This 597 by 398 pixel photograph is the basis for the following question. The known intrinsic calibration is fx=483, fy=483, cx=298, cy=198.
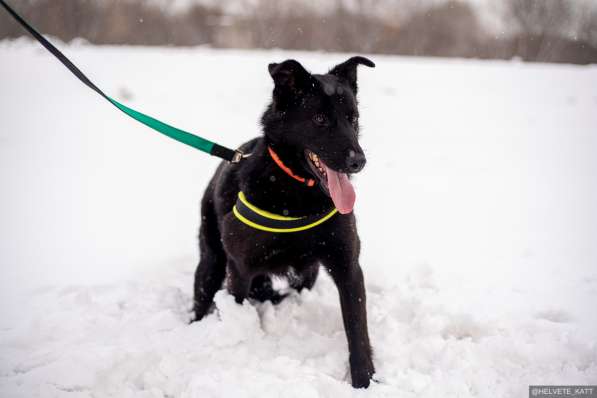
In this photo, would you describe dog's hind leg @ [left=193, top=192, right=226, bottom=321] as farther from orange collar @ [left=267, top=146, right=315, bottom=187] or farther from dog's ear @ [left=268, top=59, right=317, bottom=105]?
dog's ear @ [left=268, top=59, right=317, bottom=105]

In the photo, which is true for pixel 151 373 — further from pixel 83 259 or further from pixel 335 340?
pixel 83 259

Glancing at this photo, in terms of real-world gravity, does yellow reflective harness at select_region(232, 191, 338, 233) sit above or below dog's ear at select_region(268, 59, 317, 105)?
below

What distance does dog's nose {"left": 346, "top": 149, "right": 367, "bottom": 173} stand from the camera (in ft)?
7.95

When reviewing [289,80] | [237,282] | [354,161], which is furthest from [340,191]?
[237,282]

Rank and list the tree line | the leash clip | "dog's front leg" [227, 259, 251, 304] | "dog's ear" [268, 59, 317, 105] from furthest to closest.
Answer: the tree line → "dog's front leg" [227, 259, 251, 304] → the leash clip → "dog's ear" [268, 59, 317, 105]

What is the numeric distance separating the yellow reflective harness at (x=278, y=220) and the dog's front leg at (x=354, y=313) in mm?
274

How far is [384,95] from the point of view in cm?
1013

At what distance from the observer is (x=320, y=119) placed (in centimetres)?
258

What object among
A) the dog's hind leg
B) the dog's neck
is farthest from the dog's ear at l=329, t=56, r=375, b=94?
the dog's hind leg

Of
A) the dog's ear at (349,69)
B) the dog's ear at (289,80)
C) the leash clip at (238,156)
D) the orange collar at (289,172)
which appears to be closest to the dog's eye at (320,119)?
the dog's ear at (289,80)

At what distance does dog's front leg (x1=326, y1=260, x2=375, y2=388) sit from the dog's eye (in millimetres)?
777

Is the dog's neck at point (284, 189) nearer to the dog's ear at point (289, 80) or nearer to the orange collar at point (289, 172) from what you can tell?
the orange collar at point (289, 172)

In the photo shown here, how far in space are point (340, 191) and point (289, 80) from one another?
669mm

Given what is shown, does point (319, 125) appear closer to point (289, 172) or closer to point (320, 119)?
point (320, 119)
